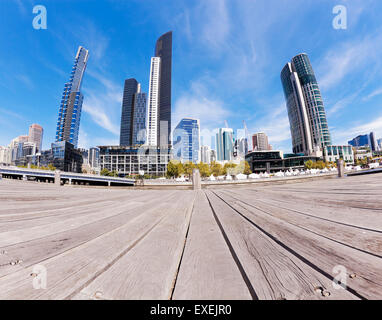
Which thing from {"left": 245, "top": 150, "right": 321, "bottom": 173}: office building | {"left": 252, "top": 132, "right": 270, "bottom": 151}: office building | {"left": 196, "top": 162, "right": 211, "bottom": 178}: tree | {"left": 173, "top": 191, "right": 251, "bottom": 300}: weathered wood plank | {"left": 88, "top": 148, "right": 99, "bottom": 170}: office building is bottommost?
{"left": 173, "top": 191, "right": 251, "bottom": 300}: weathered wood plank

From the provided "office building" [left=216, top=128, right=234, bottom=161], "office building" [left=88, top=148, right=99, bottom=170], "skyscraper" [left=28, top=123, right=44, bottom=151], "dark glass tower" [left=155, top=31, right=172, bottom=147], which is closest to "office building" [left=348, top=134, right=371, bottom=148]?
"office building" [left=216, top=128, right=234, bottom=161]

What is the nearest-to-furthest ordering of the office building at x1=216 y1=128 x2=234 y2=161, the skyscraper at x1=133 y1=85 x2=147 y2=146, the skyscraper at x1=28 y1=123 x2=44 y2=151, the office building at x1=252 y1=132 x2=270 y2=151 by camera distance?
the skyscraper at x1=133 y1=85 x2=147 y2=146 → the office building at x1=252 y1=132 x2=270 y2=151 → the skyscraper at x1=28 y1=123 x2=44 y2=151 → the office building at x1=216 y1=128 x2=234 y2=161

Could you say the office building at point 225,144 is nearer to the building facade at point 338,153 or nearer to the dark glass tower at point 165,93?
the dark glass tower at point 165,93

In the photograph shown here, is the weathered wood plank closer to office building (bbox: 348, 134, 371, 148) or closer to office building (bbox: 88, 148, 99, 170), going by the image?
office building (bbox: 88, 148, 99, 170)

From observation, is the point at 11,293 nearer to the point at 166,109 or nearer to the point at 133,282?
the point at 133,282

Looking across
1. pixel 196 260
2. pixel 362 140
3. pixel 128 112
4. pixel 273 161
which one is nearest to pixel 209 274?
pixel 196 260

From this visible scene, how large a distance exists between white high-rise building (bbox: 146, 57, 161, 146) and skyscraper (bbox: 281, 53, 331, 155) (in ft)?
270

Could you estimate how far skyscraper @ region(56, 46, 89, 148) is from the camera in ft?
331

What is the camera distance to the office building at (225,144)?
16768 centimetres

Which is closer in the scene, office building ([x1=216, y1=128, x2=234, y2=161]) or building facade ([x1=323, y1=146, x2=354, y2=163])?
building facade ([x1=323, y1=146, x2=354, y2=163])

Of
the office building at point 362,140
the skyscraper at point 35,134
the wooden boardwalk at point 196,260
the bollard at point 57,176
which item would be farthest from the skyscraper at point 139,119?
the office building at point 362,140

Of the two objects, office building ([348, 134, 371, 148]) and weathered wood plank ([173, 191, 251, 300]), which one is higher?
office building ([348, 134, 371, 148])

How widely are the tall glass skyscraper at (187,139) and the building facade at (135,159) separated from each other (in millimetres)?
27676

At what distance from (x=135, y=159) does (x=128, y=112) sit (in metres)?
50.3
